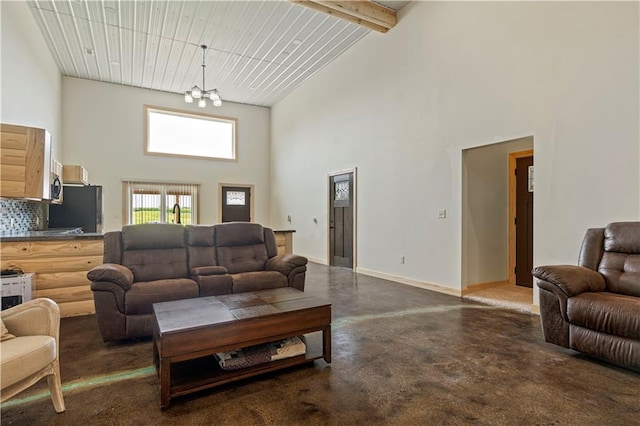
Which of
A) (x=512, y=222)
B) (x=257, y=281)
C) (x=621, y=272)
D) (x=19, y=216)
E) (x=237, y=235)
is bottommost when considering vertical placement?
(x=257, y=281)

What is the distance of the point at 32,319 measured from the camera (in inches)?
71.6

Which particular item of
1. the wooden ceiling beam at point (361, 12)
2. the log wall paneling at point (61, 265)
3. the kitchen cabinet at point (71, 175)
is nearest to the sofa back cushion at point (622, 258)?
the wooden ceiling beam at point (361, 12)

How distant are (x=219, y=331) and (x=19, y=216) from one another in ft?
14.7

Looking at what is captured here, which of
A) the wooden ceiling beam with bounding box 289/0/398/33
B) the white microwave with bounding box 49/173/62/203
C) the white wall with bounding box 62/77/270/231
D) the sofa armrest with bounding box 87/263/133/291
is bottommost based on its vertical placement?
the sofa armrest with bounding box 87/263/133/291

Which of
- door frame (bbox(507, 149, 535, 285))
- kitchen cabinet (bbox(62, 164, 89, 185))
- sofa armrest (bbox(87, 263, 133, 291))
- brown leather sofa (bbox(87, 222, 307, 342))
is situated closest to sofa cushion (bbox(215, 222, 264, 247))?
brown leather sofa (bbox(87, 222, 307, 342))

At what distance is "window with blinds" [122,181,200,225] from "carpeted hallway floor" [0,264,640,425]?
5810mm

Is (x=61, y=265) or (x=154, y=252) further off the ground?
(x=154, y=252)

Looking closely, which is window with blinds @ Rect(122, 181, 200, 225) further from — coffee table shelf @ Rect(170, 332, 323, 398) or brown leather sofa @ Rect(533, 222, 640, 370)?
brown leather sofa @ Rect(533, 222, 640, 370)

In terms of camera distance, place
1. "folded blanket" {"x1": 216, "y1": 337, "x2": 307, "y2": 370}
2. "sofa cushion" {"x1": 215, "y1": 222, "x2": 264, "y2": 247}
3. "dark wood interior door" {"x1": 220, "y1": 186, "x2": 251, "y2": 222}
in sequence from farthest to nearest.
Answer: "dark wood interior door" {"x1": 220, "y1": 186, "x2": 251, "y2": 222}
"sofa cushion" {"x1": 215, "y1": 222, "x2": 264, "y2": 247}
"folded blanket" {"x1": 216, "y1": 337, "x2": 307, "y2": 370}

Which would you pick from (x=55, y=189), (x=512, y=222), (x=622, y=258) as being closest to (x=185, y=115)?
(x=55, y=189)

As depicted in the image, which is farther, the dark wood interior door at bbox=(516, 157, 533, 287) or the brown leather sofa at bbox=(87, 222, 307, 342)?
the dark wood interior door at bbox=(516, 157, 533, 287)

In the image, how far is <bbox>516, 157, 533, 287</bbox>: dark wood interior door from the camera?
5039 mm

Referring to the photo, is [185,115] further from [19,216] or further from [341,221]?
[341,221]

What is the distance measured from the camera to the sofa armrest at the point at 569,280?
8.40 feet
